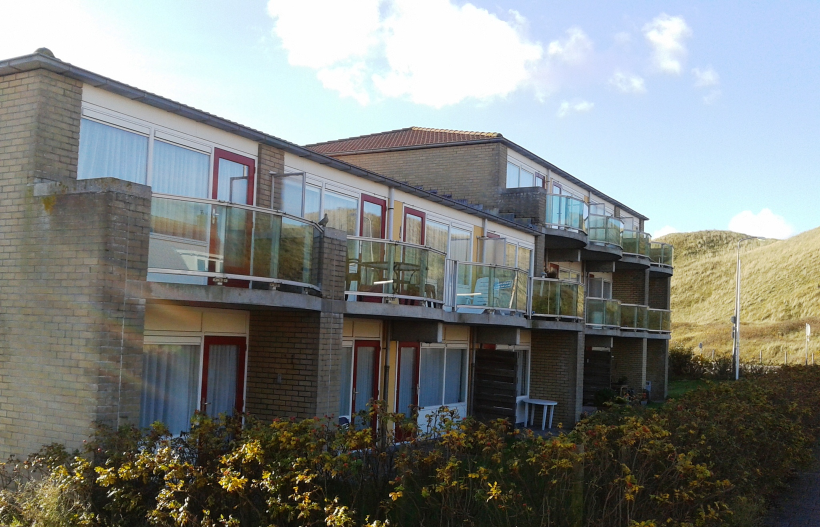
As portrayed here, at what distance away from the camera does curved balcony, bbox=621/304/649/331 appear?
30062 millimetres

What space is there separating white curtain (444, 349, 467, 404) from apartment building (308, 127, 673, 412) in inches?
95.6

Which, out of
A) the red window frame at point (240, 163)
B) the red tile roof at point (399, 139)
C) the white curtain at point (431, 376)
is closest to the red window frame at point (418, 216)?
the white curtain at point (431, 376)

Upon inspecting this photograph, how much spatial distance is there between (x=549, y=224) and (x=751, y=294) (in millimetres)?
64826

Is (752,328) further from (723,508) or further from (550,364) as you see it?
(723,508)

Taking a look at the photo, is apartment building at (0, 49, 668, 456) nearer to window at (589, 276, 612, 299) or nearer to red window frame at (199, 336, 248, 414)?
red window frame at (199, 336, 248, 414)

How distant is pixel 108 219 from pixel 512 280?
478 inches

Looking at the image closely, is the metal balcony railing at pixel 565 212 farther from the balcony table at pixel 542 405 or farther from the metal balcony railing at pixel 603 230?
the balcony table at pixel 542 405

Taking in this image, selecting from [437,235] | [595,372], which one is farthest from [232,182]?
[595,372]

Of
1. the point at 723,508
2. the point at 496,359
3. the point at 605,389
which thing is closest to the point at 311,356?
the point at 723,508

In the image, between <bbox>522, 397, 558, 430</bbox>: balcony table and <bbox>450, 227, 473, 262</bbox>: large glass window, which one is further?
<bbox>522, 397, 558, 430</bbox>: balcony table

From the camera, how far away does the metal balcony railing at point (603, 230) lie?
28.0 m

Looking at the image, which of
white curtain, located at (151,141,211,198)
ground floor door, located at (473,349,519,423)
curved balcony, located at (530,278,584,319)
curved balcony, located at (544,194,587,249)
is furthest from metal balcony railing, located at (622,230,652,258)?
white curtain, located at (151,141,211,198)

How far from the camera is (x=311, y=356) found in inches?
500

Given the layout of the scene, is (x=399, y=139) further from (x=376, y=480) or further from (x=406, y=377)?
(x=376, y=480)
